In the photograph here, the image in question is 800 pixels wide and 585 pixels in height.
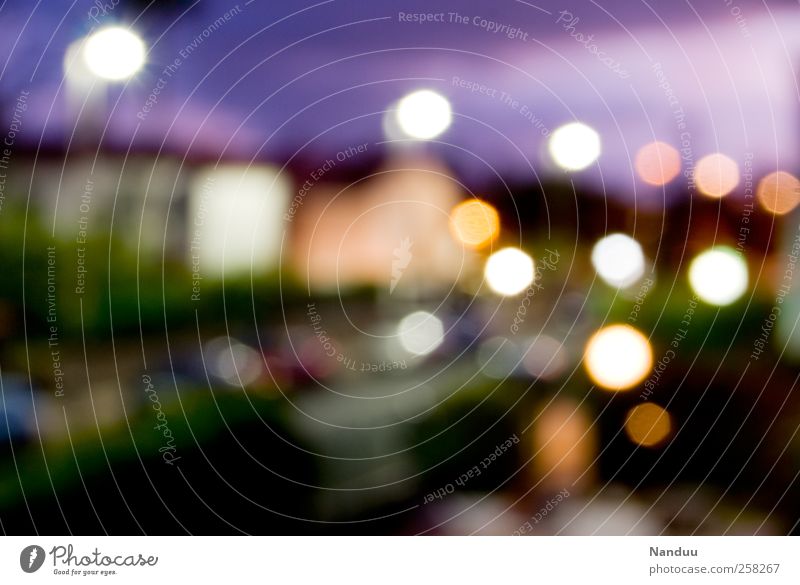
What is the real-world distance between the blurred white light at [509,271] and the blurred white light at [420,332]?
0.25 ft

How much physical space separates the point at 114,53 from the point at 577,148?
519 millimetres

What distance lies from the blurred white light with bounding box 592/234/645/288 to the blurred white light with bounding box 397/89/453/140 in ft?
0.72

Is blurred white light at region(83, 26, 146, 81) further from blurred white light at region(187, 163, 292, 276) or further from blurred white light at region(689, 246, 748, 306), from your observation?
blurred white light at region(689, 246, 748, 306)

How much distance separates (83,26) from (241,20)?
0.17 meters

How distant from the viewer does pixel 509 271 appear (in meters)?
0.69

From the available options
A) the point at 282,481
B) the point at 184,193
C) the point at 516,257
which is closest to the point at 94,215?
the point at 184,193

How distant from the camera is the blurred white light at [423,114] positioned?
27.1 inches

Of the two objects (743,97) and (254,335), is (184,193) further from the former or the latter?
(743,97)

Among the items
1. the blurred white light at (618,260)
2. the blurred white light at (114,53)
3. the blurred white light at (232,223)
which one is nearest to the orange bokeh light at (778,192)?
the blurred white light at (618,260)

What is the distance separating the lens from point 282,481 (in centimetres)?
70
